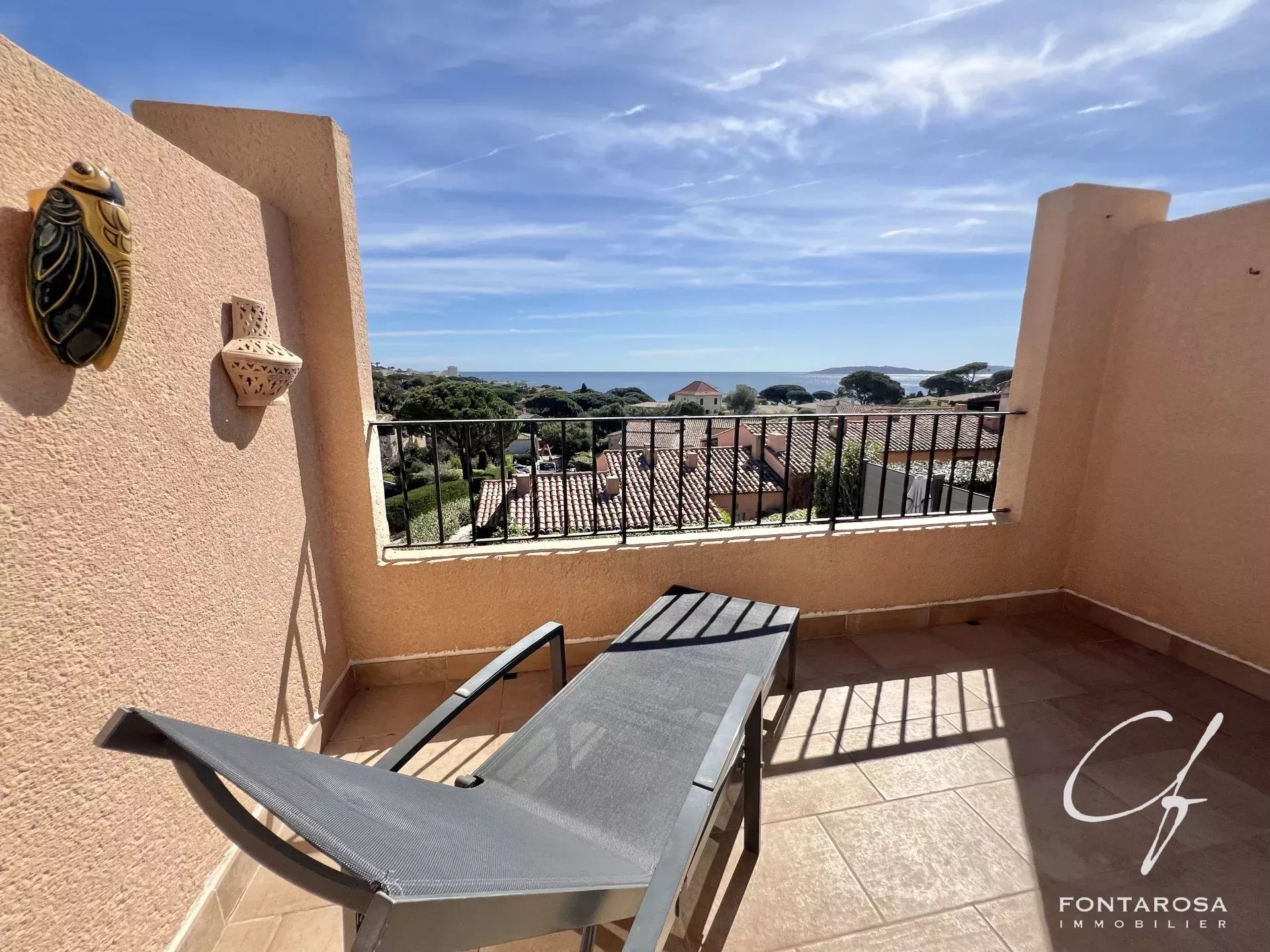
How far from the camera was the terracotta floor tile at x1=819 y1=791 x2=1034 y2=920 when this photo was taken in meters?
1.51

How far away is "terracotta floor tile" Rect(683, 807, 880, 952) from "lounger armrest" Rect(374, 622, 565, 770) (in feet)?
2.70

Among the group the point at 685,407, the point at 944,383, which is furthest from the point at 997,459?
the point at 944,383

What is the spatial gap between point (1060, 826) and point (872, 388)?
4170cm

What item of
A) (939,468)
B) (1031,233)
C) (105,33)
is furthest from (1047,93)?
(105,33)

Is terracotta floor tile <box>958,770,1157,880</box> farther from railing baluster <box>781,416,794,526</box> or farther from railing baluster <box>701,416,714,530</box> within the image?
railing baluster <box>701,416,714,530</box>

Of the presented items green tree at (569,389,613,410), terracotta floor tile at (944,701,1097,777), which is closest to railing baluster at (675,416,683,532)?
terracotta floor tile at (944,701,1097,777)

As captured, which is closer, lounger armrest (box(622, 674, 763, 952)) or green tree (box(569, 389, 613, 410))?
lounger armrest (box(622, 674, 763, 952))

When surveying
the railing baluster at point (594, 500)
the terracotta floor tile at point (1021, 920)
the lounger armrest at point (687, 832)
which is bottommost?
the terracotta floor tile at point (1021, 920)

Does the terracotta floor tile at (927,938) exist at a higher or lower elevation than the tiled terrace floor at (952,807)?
higher

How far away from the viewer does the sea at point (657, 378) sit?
3575 inches

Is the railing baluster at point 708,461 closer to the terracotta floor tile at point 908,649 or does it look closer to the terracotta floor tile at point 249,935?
the terracotta floor tile at point 908,649

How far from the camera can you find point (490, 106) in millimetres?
5055

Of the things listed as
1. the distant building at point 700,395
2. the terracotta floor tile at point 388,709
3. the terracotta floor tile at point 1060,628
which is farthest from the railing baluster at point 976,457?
the distant building at point 700,395

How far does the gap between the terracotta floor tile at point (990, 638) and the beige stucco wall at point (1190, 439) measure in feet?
1.95
